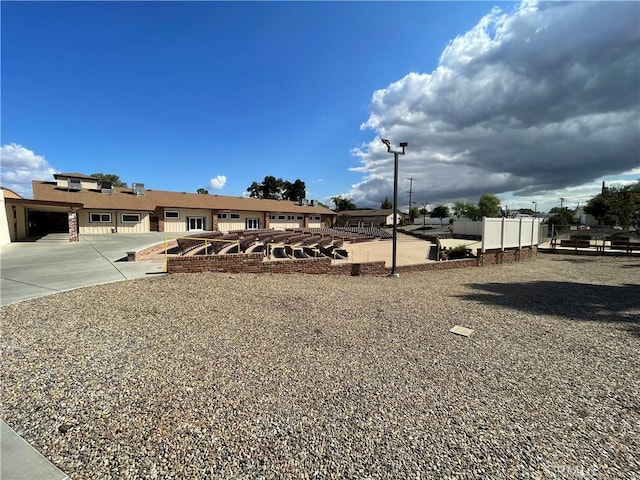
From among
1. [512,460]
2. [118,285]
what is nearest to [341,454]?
[512,460]

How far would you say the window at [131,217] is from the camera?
27644 millimetres

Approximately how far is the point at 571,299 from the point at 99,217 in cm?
3304

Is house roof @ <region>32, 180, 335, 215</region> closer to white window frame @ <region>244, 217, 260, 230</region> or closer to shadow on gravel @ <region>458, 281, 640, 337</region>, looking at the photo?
→ white window frame @ <region>244, 217, 260, 230</region>

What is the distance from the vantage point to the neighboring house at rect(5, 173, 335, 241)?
25.2m

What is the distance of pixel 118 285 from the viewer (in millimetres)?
7441

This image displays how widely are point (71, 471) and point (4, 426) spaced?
1021mm

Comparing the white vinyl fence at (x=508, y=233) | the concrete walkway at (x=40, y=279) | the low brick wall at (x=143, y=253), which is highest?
the white vinyl fence at (x=508, y=233)

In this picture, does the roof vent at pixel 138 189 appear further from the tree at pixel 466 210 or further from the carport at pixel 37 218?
the tree at pixel 466 210

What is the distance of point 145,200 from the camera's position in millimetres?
30125

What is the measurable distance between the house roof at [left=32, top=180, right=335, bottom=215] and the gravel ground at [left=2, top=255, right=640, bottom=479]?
24545 mm

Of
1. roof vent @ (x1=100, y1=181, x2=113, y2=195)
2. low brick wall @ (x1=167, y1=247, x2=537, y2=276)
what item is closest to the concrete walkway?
low brick wall @ (x1=167, y1=247, x2=537, y2=276)

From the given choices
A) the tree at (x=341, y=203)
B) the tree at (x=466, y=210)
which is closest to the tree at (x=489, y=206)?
the tree at (x=466, y=210)

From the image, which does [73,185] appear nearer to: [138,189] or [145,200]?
[138,189]

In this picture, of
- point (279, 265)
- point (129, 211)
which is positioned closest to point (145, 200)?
point (129, 211)
